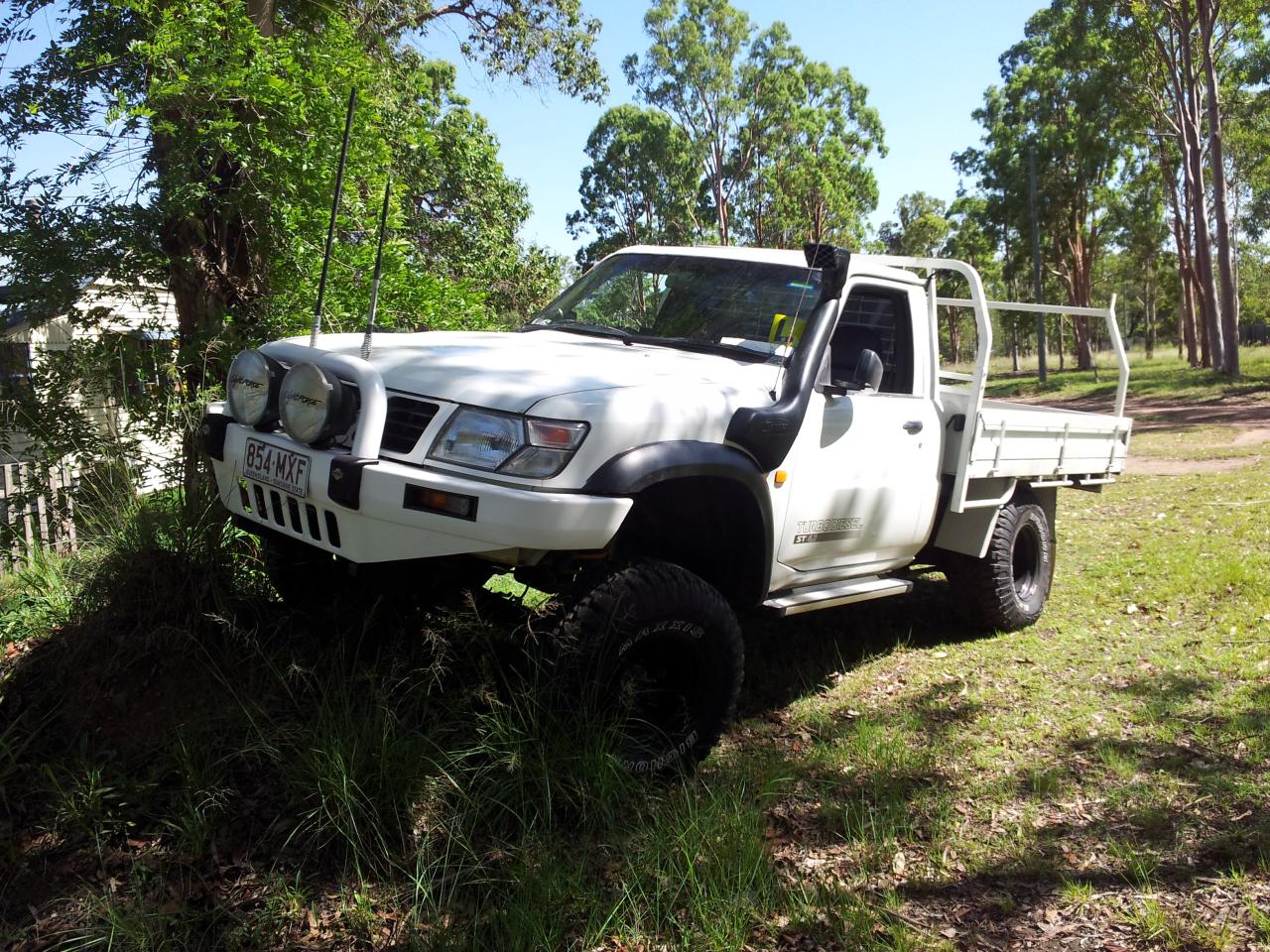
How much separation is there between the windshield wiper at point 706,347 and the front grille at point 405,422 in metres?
1.43

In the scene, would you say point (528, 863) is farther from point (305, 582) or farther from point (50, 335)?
point (50, 335)

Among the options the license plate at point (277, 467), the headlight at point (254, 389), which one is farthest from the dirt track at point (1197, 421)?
the license plate at point (277, 467)

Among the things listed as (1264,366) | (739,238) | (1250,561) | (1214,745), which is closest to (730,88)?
(739,238)

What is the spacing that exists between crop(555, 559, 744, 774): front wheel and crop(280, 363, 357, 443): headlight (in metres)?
1.03

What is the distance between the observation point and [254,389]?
157 inches

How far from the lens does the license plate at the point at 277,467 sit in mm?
3543

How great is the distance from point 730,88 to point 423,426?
36.4 metres

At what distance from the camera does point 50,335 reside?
7254 mm

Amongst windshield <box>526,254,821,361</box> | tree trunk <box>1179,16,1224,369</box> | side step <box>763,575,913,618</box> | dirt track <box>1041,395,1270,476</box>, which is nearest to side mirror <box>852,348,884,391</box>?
windshield <box>526,254,821,361</box>

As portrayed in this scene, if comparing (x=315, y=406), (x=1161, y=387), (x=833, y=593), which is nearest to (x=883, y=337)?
(x=833, y=593)

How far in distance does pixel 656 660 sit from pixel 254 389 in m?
1.81

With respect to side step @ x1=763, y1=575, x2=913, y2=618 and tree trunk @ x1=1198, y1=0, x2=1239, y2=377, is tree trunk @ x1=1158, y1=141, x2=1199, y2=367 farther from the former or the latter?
side step @ x1=763, y1=575, x2=913, y2=618

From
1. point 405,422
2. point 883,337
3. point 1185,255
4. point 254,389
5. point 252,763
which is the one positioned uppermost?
point 1185,255

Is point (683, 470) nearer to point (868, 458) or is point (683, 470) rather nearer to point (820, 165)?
point (868, 458)
